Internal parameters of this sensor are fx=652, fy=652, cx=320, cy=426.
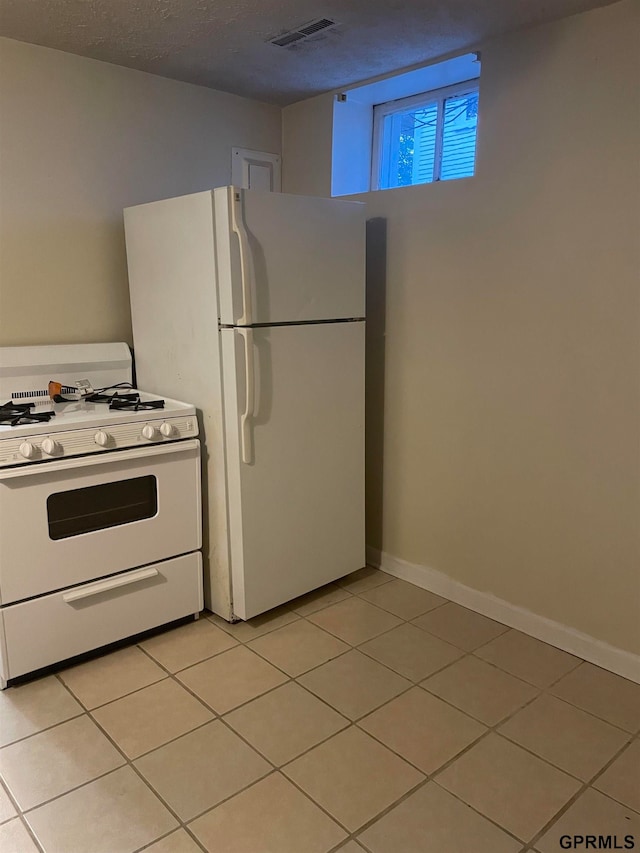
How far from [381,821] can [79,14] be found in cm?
257

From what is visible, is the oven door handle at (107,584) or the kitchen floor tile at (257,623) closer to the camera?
the oven door handle at (107,584)

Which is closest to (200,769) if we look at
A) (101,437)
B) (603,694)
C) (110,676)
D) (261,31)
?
(110,676)

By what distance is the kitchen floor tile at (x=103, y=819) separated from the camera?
156 cm

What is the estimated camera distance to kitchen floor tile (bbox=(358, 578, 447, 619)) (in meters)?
2.69

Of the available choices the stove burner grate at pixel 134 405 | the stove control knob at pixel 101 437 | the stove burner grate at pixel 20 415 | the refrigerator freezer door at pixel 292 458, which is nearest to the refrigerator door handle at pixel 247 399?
the refrigerator freezer door at pixel 292 458

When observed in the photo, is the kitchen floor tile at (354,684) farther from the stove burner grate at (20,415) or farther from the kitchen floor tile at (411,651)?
the stove burner grate at (20,415)

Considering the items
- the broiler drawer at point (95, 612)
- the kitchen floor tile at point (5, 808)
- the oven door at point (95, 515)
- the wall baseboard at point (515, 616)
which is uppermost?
the oven door at point (95, 515)

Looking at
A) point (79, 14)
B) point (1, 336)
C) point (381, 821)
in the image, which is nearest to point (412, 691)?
point (381, 821)

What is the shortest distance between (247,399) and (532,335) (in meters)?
1.05

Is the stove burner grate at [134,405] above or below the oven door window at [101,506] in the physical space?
above

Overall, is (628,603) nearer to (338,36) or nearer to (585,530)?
(585,530)

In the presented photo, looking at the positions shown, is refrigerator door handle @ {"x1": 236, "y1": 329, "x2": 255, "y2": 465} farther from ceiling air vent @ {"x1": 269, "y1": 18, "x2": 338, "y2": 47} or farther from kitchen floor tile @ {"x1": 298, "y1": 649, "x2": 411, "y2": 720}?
ceiling air vent @ {"x1": 269, "y1": 18, "x2": 338, "y2": 47}

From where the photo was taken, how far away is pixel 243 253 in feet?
7.29

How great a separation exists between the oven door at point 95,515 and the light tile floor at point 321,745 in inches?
14.0
